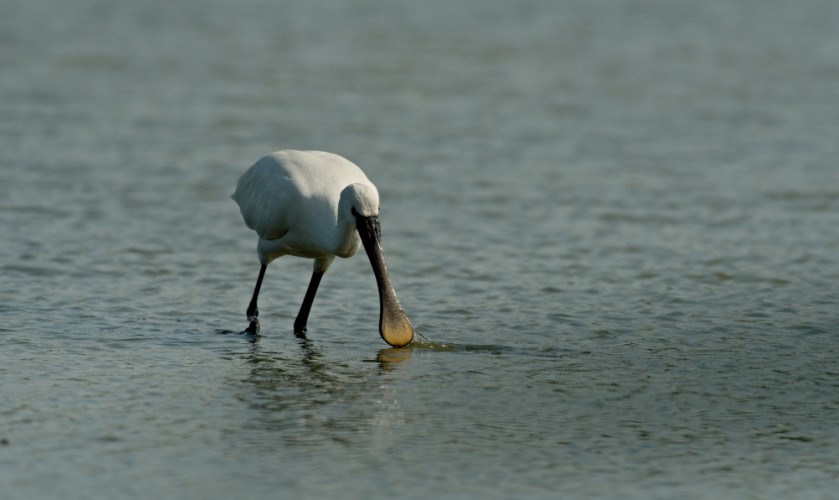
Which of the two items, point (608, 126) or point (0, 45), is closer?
point (608, 126)

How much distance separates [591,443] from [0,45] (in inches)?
690

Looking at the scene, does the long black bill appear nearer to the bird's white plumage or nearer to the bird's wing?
the bird's white plumage

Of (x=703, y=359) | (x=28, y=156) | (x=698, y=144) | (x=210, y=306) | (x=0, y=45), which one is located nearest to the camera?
(x=703, y=359)

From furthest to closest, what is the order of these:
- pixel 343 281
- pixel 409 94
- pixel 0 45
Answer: pixel 0 45 → pixel 409 94 → pixel 343 281

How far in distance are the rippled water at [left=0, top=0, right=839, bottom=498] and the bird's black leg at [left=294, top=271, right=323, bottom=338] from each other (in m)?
0.10

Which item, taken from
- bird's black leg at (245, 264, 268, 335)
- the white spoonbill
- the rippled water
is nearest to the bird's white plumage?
the white spoonbill

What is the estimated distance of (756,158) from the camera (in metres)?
15.8

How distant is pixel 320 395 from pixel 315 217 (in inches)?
69.3

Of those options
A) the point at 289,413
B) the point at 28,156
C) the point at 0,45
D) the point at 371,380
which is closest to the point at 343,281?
the point at 371,380

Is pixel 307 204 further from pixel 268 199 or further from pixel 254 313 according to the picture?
pixel 254 313

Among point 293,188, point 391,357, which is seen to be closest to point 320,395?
point 391,357

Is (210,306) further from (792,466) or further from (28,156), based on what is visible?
(28,156)

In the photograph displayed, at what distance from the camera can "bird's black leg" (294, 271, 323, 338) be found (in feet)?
31.2

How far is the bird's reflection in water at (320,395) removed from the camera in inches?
281
